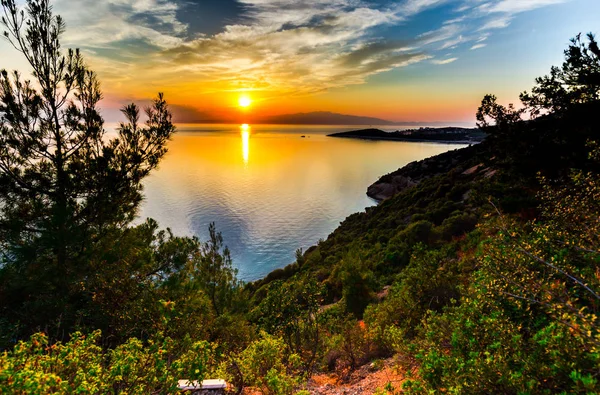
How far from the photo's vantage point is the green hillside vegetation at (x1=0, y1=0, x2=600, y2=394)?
16.2ft

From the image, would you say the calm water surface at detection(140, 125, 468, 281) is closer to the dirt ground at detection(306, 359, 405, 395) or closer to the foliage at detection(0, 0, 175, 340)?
the foliage at detection(0, 0, 175, 340)

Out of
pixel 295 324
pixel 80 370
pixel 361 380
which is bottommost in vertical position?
pixel 295 324

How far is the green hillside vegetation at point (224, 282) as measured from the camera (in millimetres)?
4938

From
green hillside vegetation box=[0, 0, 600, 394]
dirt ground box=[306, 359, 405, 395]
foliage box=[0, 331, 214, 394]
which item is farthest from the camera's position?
dirt ground box=[306, 359, 405, 395]

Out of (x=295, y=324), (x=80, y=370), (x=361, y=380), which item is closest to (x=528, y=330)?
(x=361, y=380)

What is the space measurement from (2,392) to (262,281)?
2911 cm

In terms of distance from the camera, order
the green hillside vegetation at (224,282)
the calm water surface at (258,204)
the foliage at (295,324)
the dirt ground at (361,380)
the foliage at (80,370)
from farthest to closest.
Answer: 1. the calm water surface at (258,204)
2. the foliage at (295,324)
3. the dirt ground at (361,380)
4. the green hillside vegetation at (224,282)
5. the foliage at (80,370)

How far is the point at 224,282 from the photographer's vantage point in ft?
51.6

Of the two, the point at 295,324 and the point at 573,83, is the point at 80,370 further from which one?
the point at 573,83

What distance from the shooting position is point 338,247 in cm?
3612

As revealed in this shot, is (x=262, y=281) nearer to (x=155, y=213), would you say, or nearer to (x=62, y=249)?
(x=62, y=249)

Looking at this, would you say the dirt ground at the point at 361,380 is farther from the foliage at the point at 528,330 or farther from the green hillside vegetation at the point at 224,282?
the foliage at the point at 528,330

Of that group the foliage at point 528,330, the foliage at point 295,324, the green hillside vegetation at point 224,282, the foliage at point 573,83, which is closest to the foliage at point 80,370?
the green hillside vegetation at point 224,282

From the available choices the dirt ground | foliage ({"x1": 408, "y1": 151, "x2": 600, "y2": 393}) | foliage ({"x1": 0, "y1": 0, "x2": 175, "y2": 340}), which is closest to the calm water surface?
foliage ({"x1": 0, "y1": 0, "x2": 175, "y2": 340})
